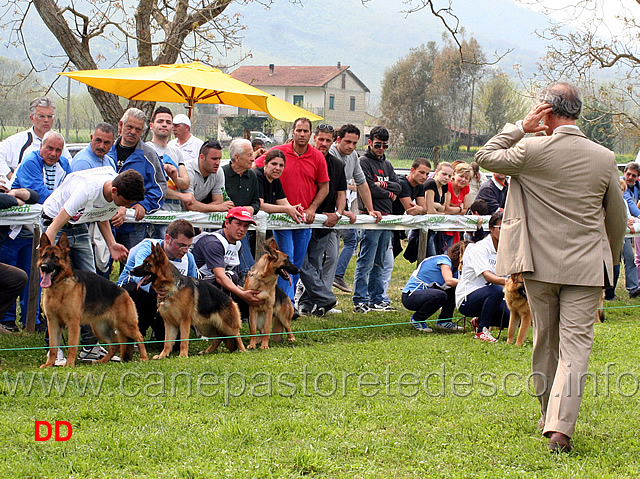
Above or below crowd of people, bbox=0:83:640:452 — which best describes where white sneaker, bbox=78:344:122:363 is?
below

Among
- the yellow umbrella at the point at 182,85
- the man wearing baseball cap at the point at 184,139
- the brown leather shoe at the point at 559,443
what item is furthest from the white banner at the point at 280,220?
the brown leather shoe at the point at 559,443

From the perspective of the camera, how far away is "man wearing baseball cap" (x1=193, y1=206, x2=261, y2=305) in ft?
24.4

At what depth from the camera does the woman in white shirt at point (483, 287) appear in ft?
26.6

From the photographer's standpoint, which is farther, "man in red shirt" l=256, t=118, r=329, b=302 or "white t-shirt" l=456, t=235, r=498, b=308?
"man in red shirt" l=256, t=118, r=329, b=302

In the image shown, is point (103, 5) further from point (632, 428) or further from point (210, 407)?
point (632, 428)

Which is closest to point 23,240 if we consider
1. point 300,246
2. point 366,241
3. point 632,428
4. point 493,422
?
point 300,246

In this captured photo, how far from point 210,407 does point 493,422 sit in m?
2.05

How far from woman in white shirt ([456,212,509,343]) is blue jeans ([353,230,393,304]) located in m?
1.74

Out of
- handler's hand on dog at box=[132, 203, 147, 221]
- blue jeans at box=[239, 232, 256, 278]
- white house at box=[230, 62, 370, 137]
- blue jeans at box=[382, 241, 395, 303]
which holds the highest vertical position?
white house at box=[230, 62, 370, 137]

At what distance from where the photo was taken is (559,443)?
14.3 ft

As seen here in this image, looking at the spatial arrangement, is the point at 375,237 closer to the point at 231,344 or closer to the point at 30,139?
the point at 231,344

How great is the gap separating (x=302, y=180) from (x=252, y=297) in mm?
2236

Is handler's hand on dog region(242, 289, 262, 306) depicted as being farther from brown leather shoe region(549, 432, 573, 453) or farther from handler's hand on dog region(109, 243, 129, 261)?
brown leather shoe region(549, 432, 573, 453)

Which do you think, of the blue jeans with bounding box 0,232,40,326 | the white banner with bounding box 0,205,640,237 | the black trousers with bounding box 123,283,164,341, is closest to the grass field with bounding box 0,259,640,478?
→ the black trousers with bounding box 123,283,164,341
